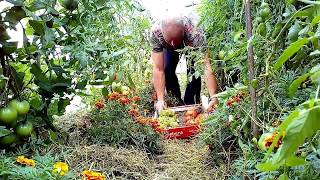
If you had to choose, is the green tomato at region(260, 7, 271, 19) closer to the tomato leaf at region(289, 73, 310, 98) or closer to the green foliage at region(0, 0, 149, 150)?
the green foliage at region(0, 0, 149, 150)

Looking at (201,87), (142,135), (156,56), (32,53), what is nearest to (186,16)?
(156,56)

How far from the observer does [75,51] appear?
4.99 feet

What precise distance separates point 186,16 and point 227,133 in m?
1.43

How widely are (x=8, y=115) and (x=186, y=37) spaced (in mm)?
1775

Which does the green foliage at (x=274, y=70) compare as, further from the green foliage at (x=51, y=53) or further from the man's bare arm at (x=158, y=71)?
the man's bare arm at (x=158, y=71)

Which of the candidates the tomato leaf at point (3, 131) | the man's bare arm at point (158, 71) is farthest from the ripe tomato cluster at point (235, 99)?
the man's bare arm at point (158, 71)

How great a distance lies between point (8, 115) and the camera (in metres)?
1.40

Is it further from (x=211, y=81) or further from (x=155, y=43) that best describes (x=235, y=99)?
(x=155, y=43)

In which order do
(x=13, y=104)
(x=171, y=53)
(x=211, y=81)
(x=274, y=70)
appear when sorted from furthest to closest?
(x=171, y=53), (x=211, y=81), (x=13, y=104), (x=274, y=70)

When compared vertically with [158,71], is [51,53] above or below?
above

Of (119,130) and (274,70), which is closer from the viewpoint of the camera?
(274,70)

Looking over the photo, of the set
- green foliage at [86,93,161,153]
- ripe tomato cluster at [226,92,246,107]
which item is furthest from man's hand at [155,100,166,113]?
ripe tomato cluster at [226,92,246,107]

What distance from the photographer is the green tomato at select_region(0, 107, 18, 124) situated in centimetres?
139

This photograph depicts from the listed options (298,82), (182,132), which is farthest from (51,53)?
(298,82)
